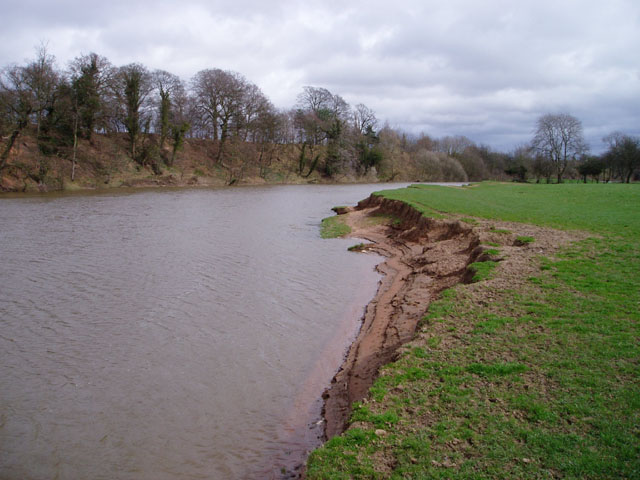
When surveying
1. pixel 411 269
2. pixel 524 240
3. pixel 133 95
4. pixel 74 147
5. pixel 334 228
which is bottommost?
pixel 411 269

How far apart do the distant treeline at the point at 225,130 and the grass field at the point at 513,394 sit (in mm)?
41609

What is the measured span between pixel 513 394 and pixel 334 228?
668 inches

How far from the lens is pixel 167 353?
7.24 m

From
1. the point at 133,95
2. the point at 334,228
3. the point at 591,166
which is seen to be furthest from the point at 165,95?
the point at 591,166

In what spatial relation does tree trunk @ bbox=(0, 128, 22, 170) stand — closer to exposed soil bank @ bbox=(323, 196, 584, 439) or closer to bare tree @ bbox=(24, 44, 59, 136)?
bare tree @ bbox=(24, 44, 59, 136)

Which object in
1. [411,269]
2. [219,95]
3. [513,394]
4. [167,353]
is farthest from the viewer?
[219,95]

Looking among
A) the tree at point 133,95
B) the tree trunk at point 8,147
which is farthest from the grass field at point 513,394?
the tree at point 133,95

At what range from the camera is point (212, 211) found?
2770 cm

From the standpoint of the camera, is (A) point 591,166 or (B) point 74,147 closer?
(B) point 74,147

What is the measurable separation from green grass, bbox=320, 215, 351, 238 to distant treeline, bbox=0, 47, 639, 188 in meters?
29.8

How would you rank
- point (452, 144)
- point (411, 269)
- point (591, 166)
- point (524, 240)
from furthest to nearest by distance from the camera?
point (452, 144) → point (591, 166) → point (411, 269) → point (524, 240)

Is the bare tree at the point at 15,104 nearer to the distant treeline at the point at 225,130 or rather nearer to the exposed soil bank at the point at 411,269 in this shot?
the distant treeline at the point at 225,130

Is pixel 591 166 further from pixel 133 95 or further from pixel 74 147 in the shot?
pixel 74 147

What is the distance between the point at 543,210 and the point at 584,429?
16.2m
